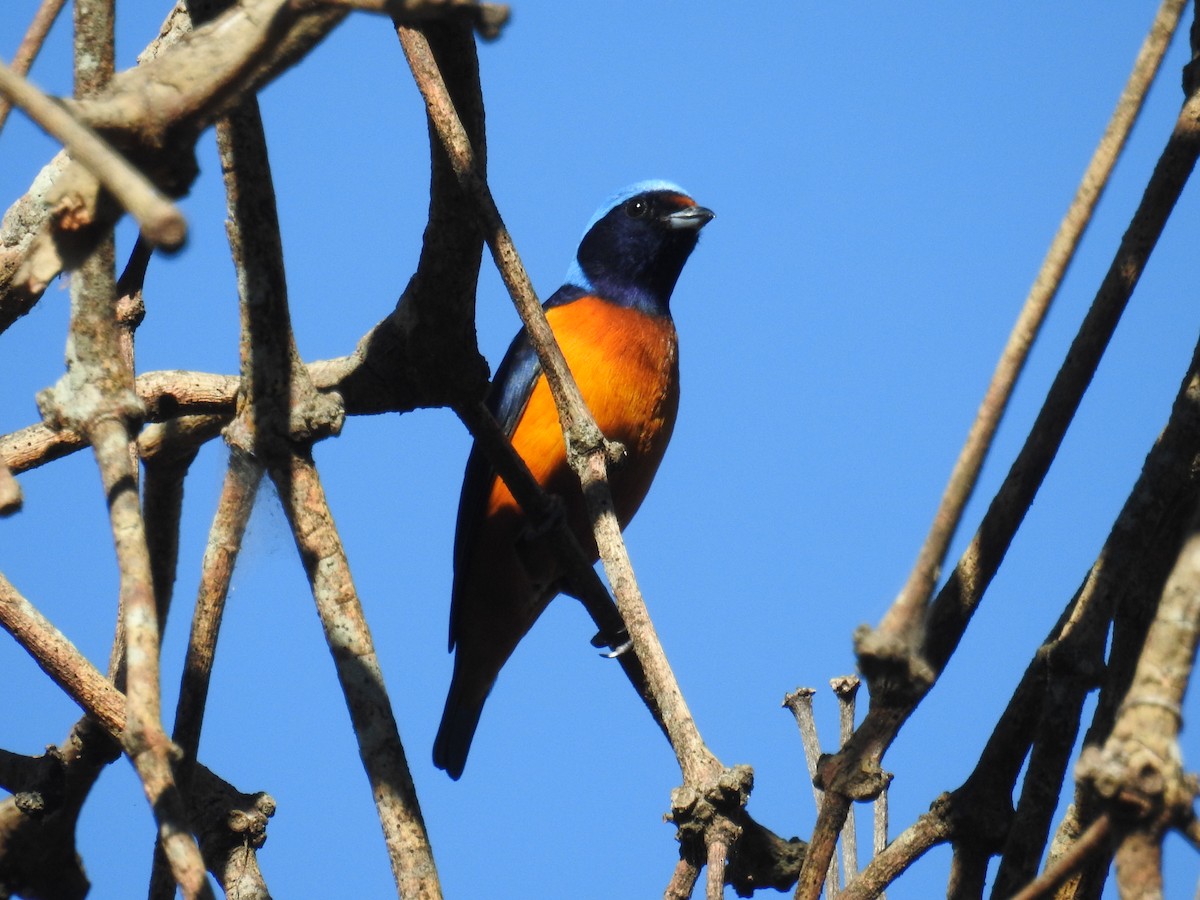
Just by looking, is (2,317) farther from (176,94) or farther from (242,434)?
(176,94)

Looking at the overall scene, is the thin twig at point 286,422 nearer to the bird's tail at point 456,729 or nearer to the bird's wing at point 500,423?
the bird's wing at point 500,423

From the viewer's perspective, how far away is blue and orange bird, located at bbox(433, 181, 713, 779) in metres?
6.33

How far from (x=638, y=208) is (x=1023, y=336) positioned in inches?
246

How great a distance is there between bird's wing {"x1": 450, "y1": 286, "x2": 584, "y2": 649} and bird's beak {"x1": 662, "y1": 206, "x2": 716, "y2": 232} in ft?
3.92

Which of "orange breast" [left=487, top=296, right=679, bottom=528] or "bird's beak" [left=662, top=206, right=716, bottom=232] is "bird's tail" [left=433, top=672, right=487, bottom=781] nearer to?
"orange breast" [left=487, top=296, right=679, bottom=528]

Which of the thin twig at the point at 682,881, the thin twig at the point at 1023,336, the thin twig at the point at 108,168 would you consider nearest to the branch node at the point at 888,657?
the thin twig at the point at 1023,336

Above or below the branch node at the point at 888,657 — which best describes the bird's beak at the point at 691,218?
above

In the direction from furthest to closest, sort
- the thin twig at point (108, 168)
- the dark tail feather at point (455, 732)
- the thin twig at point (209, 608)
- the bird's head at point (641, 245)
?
the bird's head at point (641, 245) < the dark tail feather at point (455, 732) < the thin twig at point (209, 608) < the thin twig at point (108, 168)

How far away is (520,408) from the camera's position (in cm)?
649

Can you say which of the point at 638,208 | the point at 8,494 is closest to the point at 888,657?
the point at 8,494

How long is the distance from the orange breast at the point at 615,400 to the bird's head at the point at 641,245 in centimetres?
43

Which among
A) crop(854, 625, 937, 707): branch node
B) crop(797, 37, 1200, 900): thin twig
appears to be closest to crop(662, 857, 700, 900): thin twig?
crop(797, 37, 1200, 900): thin twig

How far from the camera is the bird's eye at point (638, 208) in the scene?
768 centimetres

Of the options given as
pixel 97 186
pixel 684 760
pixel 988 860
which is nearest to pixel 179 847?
pixel 97 186
